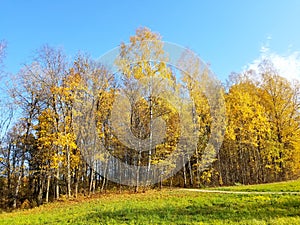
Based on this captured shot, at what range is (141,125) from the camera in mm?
21016

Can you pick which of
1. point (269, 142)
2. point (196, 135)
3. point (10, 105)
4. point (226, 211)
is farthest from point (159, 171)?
point (226, 211)

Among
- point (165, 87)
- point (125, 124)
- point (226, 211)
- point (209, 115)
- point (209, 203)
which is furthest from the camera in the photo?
point (209, 115)

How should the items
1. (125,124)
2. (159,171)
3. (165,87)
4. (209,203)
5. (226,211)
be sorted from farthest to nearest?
(159,171)
(125,124)
(165,87)
(209,203)
(226,211)

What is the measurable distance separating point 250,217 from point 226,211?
1.15m

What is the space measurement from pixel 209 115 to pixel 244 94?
4402mm

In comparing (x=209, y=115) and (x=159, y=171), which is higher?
(x=209, y=115)

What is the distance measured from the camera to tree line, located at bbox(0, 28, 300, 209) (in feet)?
63.2

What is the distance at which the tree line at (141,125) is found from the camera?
1925 cm

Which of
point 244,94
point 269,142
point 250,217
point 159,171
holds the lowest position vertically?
point 250,217

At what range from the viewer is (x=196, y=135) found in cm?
2247

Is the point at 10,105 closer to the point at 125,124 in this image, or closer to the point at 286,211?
the point at 125,124

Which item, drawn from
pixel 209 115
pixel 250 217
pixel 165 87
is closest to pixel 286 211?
pixel 250 217

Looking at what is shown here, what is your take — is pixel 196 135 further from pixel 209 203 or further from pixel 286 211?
pixel 286 211

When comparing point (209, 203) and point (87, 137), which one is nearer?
point (209, 203)
